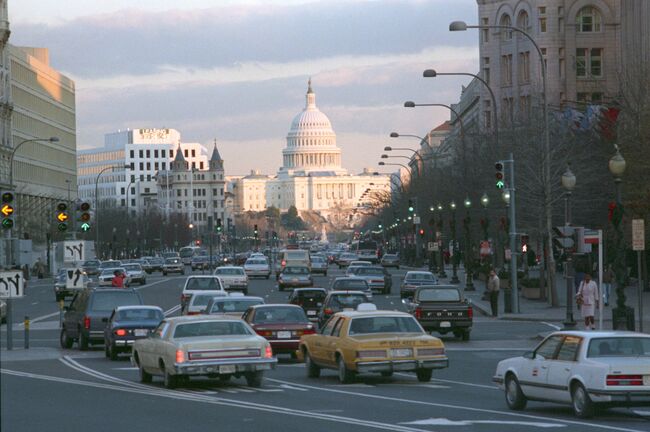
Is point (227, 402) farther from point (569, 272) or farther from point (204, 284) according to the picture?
point (204, 284)

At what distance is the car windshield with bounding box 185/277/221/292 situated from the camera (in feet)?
177

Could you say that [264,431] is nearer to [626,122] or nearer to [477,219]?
[626,122]

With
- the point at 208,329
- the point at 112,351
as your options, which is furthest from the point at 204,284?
the point at 208,329

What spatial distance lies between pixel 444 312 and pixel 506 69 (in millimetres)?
79766

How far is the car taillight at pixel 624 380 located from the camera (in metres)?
19.1

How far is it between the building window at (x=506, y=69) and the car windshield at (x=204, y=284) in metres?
65.4

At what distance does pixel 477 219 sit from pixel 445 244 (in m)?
32.9

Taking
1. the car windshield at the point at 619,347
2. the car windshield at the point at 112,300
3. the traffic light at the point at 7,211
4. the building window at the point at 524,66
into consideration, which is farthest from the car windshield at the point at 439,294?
the building window at the point at 524,66

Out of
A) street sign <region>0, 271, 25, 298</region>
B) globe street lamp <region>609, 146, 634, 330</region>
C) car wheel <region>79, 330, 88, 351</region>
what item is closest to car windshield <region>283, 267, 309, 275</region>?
car wheel <region>79, 330, 88, 351</region>

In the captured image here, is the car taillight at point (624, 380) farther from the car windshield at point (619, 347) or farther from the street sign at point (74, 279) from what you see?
the street sign at point (74, 279)

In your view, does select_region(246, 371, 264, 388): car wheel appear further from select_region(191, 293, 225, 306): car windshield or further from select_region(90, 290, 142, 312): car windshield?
select_region(191, 293, 225, 306): car windshield

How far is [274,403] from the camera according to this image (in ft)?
73.2

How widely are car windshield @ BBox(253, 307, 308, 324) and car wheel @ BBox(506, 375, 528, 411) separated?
36.2 ft

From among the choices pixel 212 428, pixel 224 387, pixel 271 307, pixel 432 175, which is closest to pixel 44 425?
pixel 212 428
